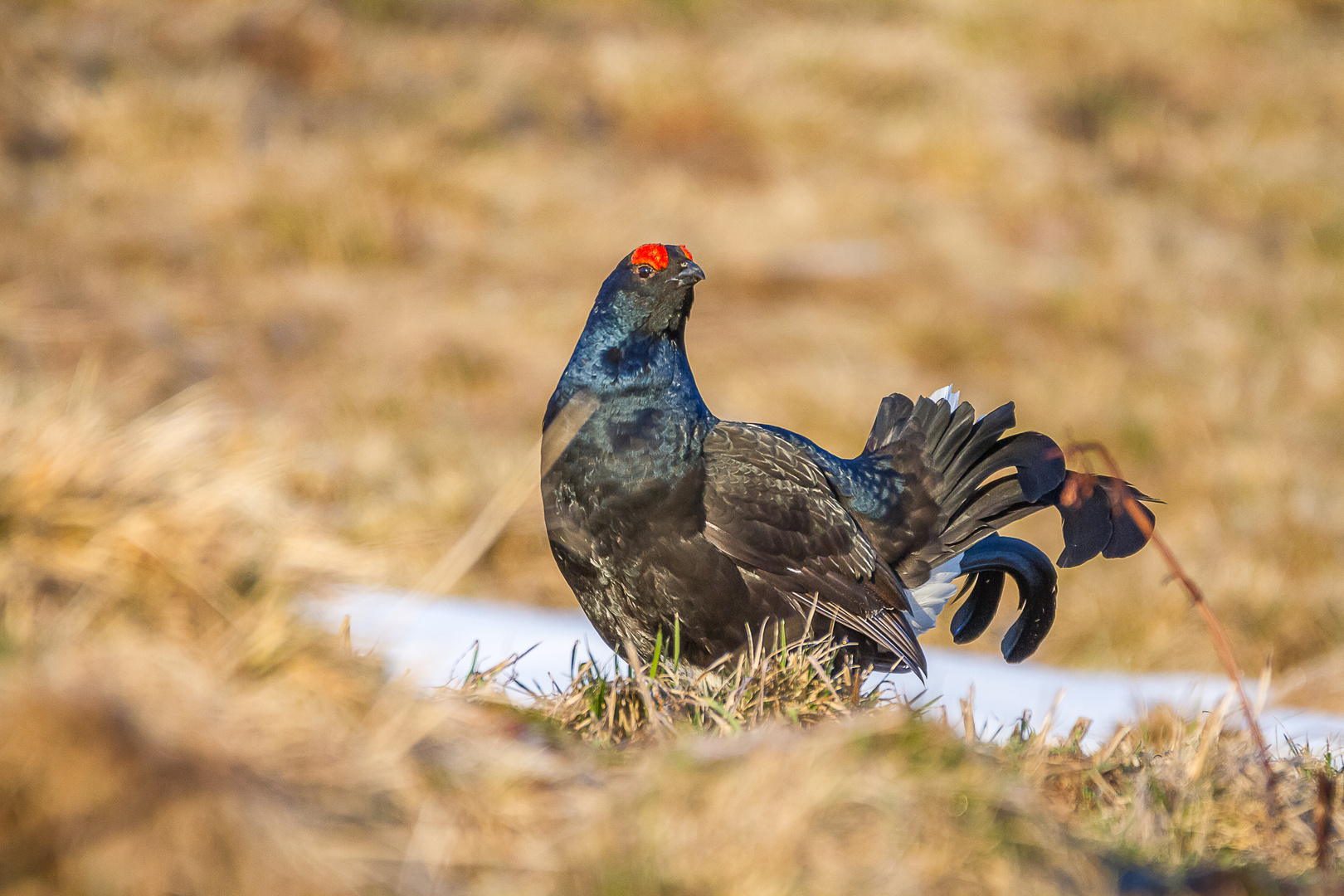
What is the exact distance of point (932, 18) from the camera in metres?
15.5

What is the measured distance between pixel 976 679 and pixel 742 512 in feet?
6.16

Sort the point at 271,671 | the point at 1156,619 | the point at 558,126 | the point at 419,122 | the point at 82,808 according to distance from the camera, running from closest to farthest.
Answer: the point at 82,808 → the point at 271,671 → the point at 1156,619 → the point at 419,122 → the point at 558,126

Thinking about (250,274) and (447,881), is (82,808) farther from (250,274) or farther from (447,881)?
(250,274)

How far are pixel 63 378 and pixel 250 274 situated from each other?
2.33m

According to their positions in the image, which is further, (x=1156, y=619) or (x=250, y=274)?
(x=250, y=274)

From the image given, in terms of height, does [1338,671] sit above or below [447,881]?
above

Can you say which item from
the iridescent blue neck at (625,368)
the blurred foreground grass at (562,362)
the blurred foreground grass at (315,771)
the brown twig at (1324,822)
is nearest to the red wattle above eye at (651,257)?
the iridescent blue neck at (625,368)

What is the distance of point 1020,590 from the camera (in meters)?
4.39

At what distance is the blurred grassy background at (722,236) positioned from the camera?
7703mm

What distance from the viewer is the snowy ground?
3.49 metres

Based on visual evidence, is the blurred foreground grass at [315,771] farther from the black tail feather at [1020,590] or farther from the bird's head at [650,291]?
the black tail feather at [1020,590]

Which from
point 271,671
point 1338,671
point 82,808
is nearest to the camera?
point 82,808

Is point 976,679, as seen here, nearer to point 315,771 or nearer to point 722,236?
point 315,771

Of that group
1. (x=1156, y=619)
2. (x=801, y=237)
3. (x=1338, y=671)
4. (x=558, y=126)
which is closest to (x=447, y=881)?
(x=1338, y=671)
